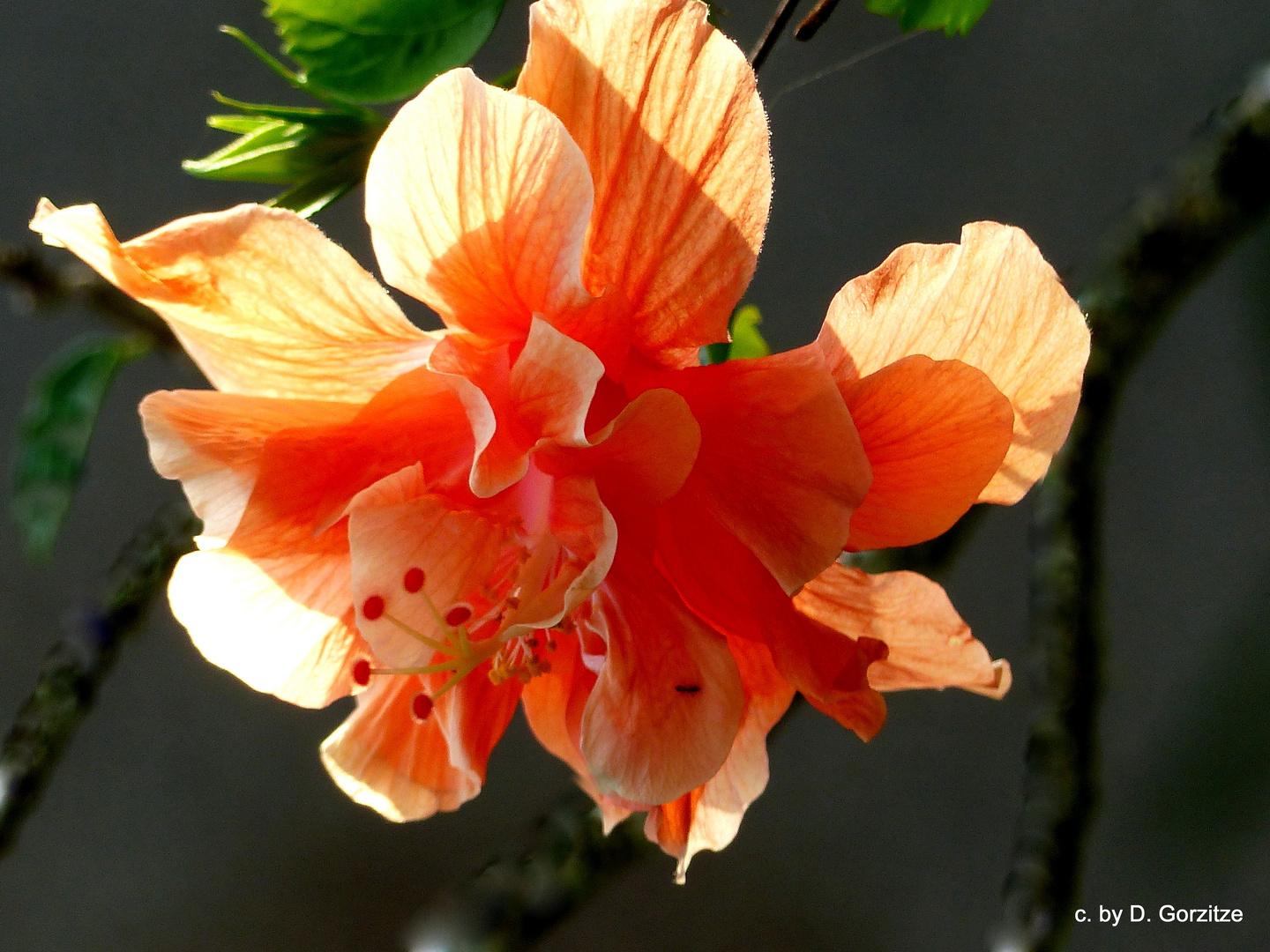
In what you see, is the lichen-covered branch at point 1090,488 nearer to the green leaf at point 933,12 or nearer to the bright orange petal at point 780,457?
the green leaf at point 933,12

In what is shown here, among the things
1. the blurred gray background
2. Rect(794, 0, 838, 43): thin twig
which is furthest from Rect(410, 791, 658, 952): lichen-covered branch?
the blurred gray background

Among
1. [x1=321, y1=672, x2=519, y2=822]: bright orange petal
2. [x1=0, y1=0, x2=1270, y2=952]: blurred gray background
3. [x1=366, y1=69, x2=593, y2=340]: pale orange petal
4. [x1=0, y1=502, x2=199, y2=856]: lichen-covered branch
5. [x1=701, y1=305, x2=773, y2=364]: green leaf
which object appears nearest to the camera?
[x1=366, y1=69, x2=593, y2=340]: pale orange petal

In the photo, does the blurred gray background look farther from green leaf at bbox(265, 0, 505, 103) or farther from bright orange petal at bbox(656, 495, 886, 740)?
bright orange petal at bbox(656, 495, 886, 740)

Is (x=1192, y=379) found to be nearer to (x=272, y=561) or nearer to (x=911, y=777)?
(x=911, y=777)

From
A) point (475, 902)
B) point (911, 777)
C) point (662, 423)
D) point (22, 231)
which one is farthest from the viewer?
point (911, 777)

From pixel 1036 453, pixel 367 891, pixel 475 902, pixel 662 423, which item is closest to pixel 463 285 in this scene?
pixel 662 423

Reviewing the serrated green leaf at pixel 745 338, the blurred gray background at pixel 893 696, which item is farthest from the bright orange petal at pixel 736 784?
the blurred gray background at pixel 893 696

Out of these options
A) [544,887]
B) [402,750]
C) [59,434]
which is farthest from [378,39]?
[544,887]

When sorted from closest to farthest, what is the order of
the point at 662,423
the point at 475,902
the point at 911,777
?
1. the point at 662,423
2. the point at 475,902
3. the point at 911,777
